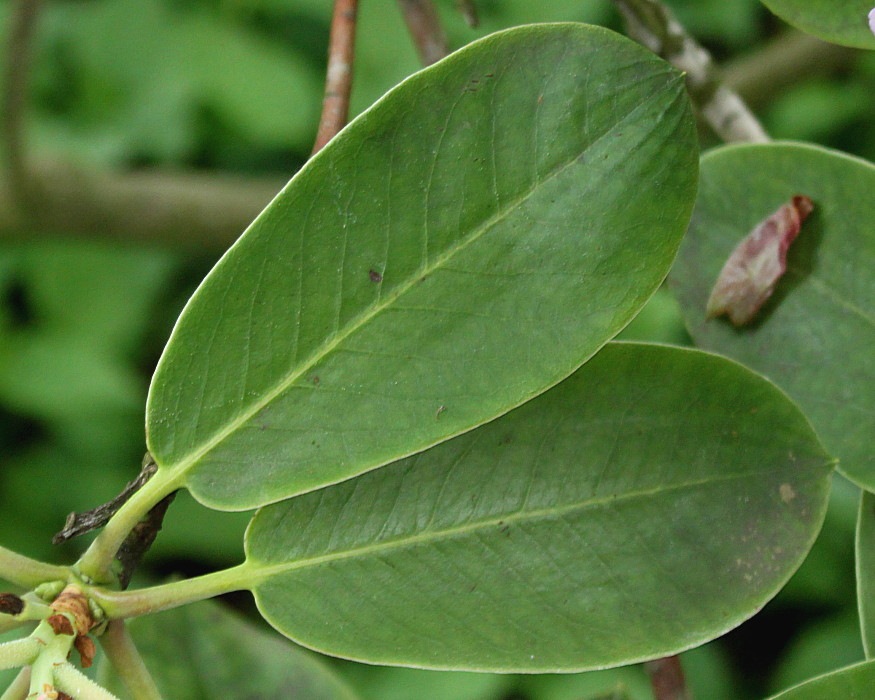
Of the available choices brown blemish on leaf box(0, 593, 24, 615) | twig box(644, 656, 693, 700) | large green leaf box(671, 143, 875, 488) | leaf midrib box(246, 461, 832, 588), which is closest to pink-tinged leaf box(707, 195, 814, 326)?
large green leaf box(671, 143, 875, 488)

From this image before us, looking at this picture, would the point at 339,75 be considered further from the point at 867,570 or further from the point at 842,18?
the point at 867,570

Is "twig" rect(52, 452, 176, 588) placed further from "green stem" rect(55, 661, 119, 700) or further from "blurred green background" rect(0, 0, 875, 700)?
"blurred green background" rect(0, 0, 875, 700)

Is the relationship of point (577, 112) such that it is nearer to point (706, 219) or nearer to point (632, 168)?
point (632, 168)

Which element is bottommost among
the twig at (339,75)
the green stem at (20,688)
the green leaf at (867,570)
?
the green leaf at (867,570)

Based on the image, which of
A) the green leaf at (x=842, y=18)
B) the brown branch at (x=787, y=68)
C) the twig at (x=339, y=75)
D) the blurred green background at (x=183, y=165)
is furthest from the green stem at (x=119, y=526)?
the brown branch at (x=787, y=68)

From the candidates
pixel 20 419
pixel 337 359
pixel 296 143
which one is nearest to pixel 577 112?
pixel 337 359

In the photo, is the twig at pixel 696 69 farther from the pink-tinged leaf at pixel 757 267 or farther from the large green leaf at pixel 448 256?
the large green leaf at pixel 448 256
